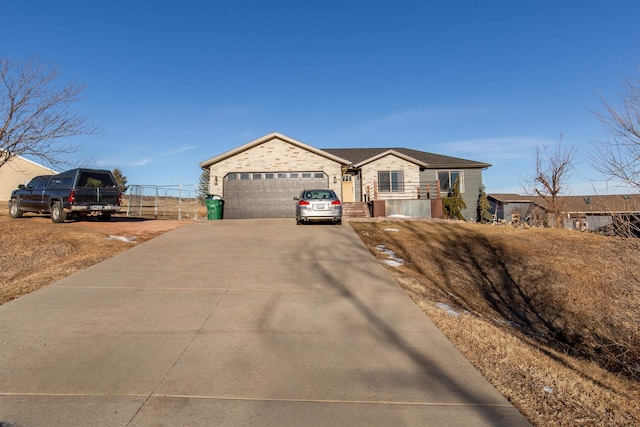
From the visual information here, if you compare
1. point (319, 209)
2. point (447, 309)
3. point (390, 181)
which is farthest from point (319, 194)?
point (390, 181)

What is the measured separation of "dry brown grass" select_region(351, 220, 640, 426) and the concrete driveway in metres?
0.39

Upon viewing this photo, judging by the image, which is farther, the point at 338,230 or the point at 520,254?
the point at 338,230

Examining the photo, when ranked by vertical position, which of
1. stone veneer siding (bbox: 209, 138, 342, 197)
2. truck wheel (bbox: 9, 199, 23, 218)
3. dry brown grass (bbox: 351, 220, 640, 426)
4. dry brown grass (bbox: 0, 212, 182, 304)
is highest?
stone veneer siding (bbox: 209, 138, 342, 197)

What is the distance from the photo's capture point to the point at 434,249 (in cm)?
1149

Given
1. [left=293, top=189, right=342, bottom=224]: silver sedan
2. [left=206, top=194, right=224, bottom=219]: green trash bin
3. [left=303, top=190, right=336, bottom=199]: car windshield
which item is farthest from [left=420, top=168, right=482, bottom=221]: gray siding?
[left=206, top=194, right=224, bottom=219]: green trash bin

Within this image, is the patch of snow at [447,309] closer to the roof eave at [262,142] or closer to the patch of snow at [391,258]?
the patch of snow at [391,258]

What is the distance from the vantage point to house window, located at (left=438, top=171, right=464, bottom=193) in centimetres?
2735

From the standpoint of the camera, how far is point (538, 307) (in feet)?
28.1

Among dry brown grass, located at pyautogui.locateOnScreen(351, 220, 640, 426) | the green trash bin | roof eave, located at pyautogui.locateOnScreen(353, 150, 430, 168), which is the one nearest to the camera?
dry brown grass, located at pyautogui.locateOnScreen(351, 220, 640, 426)

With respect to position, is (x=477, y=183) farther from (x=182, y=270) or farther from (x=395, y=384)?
(x=395, y=384)

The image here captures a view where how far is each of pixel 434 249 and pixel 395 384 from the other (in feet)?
27.9

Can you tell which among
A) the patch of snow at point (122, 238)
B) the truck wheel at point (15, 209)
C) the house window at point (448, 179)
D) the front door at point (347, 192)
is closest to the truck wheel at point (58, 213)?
the truck wheel at point (15, 209)

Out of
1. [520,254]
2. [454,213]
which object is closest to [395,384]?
[520,254]

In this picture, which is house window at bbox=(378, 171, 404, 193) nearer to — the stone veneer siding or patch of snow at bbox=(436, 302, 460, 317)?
the stone veneer siding
